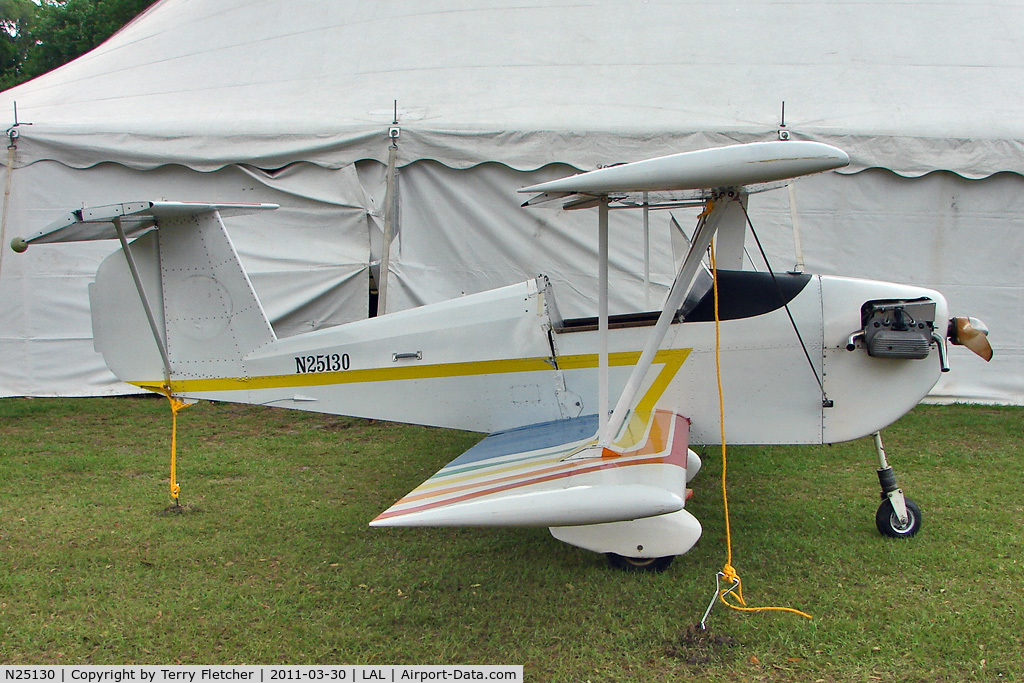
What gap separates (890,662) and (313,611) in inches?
93.1

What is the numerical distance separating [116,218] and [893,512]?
14.3ft

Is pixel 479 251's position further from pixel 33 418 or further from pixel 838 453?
pixel 33 418

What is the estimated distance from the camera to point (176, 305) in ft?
15.2

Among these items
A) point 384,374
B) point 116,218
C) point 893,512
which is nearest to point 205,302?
point 116,218

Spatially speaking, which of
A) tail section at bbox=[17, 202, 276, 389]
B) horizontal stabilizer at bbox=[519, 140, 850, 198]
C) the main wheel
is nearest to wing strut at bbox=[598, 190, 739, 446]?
horizontal stabilizer at bbox=[519, 140, 850, 198]

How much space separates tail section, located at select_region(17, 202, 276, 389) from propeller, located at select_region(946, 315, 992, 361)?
3833mm

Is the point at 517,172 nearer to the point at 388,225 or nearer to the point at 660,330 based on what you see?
the point at 388,225

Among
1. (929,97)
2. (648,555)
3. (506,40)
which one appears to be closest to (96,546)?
(648,555)

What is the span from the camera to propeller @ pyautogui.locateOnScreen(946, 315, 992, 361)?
3896mm

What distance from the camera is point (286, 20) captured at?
9.26 meters

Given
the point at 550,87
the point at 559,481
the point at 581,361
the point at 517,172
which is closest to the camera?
the point at 559,481

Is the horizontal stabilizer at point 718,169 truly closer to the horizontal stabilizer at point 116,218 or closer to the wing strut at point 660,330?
the wing strut at point 660,330

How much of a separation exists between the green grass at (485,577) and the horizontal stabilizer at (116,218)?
1.66 metres

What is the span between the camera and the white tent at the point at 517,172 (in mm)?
7336
